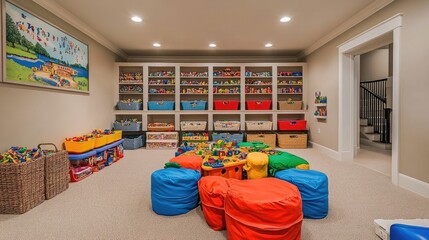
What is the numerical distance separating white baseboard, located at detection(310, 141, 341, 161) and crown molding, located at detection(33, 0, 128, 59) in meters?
5.55

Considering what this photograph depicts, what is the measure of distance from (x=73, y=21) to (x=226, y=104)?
3.73 m

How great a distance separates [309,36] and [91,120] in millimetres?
5044

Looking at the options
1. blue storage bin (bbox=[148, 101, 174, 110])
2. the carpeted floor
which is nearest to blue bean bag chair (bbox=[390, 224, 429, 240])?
the carpeted floor

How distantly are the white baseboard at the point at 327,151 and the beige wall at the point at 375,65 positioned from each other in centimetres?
385

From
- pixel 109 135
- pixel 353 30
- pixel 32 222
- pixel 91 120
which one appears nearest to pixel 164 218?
pixel 32 222

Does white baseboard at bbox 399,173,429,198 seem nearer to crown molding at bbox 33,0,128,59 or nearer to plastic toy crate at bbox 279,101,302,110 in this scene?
plastic toy crate at bbox 279,101,302,110

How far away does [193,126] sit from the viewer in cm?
568

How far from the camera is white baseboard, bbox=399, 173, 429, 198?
2443 millimetres

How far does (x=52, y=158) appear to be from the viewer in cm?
249

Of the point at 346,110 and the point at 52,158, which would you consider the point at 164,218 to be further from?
the point at 346,110

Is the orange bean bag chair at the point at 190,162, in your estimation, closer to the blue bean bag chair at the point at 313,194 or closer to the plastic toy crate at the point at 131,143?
the blue bean bag chair at the point at 313,194

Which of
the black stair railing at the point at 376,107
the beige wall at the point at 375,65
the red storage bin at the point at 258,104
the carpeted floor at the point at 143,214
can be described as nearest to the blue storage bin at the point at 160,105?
the red storage bin at the point at 258,104

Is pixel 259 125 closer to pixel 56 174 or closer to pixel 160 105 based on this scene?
pixel 160 105

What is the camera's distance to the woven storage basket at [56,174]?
2418 millimetres
